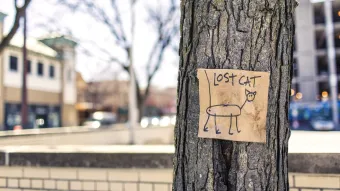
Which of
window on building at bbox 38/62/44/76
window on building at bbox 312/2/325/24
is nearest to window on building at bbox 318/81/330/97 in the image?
window on building at bbox 312/2/325/24

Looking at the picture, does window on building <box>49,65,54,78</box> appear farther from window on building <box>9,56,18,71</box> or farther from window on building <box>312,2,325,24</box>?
window on building <box>312,2,325,24</box>

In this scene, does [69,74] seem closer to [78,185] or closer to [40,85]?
[40,85]

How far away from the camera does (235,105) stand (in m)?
1.80

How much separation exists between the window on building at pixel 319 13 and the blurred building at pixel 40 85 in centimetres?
2481

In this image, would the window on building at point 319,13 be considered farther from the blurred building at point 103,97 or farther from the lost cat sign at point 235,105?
the lost cat sign at point 235,105

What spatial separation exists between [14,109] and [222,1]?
32086 millimetres

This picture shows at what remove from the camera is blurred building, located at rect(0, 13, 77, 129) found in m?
30.2

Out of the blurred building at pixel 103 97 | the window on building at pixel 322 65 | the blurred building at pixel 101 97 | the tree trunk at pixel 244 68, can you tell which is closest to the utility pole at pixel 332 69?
the window on building at pixel 322 65

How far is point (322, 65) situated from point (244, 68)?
43.2m

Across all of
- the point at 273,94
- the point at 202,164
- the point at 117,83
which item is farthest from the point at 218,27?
the point at 117,83

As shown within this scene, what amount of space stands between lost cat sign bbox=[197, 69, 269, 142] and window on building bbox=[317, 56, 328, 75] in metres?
41.8

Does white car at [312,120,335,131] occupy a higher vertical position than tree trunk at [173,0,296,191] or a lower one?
lower

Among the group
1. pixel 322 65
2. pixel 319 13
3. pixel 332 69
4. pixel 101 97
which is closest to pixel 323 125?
pixel 332 69

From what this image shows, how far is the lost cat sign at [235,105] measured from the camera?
5.88 ft
